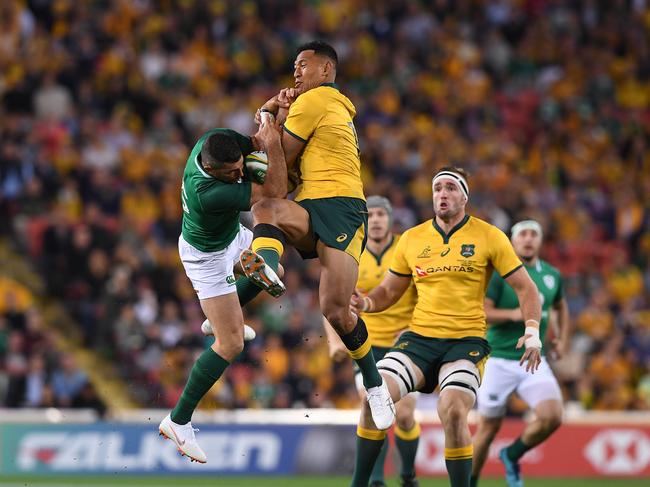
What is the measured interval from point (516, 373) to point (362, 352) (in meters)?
2.90

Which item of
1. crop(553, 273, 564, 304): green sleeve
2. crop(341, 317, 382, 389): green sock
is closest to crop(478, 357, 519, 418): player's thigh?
crop(553, 273, 564, 304): green sleeve

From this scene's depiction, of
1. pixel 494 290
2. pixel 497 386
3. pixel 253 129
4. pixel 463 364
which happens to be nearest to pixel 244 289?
pixel 463 364

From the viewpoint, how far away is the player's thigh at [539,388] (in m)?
11.4

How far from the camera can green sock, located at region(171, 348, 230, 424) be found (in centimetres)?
948

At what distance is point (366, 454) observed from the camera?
9.39 m

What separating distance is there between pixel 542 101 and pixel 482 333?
48.9 feet

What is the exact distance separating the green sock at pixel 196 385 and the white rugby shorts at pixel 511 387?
307cm

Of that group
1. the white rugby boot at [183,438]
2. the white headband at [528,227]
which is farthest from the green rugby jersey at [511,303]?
the white rugby boot at [183,438]

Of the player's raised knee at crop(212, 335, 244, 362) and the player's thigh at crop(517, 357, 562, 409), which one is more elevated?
the player's raised knee at crop(212, 335, 244, 362)

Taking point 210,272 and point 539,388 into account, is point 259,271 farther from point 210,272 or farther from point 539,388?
point 539,388

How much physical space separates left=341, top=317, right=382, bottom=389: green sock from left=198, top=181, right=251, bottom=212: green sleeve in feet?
4.03

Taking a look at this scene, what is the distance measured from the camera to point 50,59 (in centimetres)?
1977

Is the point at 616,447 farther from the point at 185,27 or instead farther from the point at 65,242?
the point at 185,27

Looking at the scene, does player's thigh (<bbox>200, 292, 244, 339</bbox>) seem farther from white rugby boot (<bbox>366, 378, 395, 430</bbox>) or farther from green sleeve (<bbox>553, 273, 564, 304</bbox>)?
green sleeve (<bbox>553, 273, 564, 304</bbox>)
